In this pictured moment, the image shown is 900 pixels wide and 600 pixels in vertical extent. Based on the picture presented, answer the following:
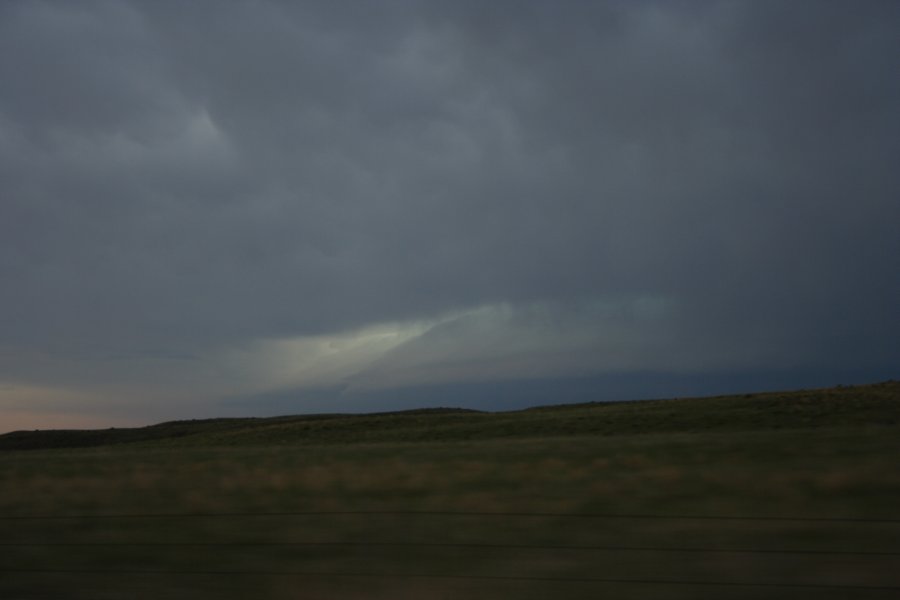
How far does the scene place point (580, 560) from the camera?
23.3 ft

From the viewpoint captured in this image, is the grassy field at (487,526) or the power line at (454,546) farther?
the power line at (454,546)

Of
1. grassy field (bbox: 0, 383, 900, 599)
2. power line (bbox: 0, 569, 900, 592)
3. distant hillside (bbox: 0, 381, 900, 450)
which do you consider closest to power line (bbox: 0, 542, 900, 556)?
grassy field (bbox: 0, 383, 900, 599)

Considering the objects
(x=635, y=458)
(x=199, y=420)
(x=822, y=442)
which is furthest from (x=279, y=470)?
(x=199, y=420)

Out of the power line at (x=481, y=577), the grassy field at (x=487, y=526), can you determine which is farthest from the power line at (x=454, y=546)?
the power line at (x=481, y=577)

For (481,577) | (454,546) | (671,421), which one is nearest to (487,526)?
(454,546)

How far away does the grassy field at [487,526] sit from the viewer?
6.60 metres

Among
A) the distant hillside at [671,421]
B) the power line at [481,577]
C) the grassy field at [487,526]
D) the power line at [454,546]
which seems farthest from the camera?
the distant hillside at [671,421]

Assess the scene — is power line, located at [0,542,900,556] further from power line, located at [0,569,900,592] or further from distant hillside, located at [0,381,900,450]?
distant hillside, located at [0,381,900,450]

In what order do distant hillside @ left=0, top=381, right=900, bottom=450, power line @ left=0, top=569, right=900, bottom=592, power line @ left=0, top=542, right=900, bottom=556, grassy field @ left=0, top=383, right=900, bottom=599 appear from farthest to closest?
distant hillside @ left=0, top=381, right=900, bottom=450, power line @ left=0, top=542, right=900, bottom=556, grassy field @ left=0, top=383, right=900, bottom=599, power line @ left=0, top=569, right=900, bottom=592

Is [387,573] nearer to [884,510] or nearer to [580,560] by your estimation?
[580,560]

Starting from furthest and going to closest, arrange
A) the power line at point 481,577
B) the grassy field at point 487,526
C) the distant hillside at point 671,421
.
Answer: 1. the distant hillside at point 671,421
2. the grassy field at point 487,526
3. the power line at point 481,577

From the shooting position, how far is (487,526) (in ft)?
28.0

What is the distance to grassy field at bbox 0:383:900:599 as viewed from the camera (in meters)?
6.60

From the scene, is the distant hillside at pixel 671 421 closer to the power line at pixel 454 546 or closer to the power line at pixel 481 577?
the power line at pixel 454 546
